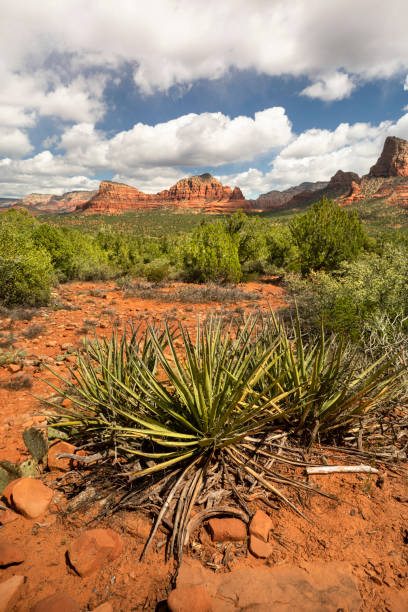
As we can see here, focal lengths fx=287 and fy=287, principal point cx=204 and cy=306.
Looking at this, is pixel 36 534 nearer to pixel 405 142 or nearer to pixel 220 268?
pixel 220 268

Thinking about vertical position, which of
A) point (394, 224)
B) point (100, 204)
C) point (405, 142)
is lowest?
point (394, 224)

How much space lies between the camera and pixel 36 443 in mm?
2723

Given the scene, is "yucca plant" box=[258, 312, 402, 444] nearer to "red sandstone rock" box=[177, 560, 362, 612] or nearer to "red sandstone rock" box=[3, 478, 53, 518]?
"red sandstone rock" box=[177, 560, 362, 612]

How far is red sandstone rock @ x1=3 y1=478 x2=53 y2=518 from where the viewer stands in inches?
86.6

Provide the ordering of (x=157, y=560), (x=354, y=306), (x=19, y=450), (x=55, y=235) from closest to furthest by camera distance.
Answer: (x=157, y=560) < (x=19, y=450) < (x=354, y=306) < (x=55, y=235)

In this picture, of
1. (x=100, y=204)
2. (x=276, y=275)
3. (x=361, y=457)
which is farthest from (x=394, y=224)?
(x=100, y=204)

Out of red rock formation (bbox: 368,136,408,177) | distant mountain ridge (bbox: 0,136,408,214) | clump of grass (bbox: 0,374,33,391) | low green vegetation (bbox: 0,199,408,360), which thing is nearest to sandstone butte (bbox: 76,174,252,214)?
distant mountain ridge (bbox: 0,136,408,214)

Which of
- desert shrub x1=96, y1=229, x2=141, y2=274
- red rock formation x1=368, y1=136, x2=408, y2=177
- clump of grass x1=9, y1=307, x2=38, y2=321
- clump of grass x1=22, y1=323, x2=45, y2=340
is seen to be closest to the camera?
clump of grass x1=22, y1=323, x2=45, y2=340

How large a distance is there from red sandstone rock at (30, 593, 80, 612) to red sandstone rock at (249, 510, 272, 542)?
1093 millimetres

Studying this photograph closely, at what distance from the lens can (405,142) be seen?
128m

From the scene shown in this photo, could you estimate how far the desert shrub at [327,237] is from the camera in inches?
599

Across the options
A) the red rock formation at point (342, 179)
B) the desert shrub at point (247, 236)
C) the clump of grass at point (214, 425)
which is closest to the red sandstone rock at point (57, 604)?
the clump of grass at point (214, 425)

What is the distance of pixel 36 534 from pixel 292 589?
1744 mm

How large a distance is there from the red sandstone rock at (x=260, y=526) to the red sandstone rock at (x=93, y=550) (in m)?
0.89
